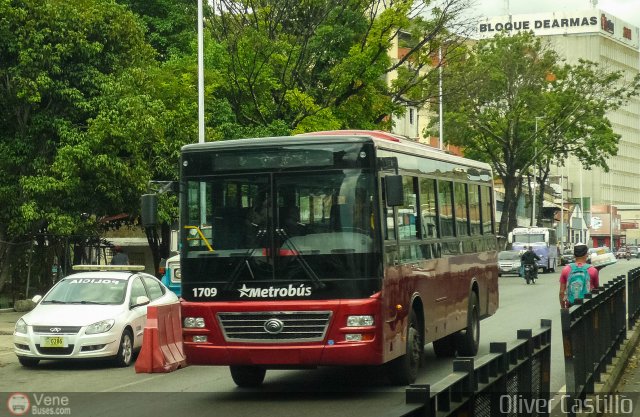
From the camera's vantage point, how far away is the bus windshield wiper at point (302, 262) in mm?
12992

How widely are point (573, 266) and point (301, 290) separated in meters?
4.26

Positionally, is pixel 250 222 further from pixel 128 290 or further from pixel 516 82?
pixel 516 82

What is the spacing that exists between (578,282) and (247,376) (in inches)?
168

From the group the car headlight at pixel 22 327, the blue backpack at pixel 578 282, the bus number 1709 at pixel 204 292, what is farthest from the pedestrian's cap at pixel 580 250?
the car headlight at pixel 22 327

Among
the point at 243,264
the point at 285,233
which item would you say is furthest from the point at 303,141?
the point at 243,264

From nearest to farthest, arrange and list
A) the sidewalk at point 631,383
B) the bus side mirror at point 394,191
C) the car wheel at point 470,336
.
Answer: the sidewalk at point 631,383 < the bus side mirror at point 394,191 < the car wheel at point 470,336

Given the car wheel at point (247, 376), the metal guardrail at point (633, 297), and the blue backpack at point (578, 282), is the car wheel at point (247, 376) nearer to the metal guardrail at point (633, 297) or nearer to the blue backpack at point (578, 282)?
the blue backpack at point (578, 282)

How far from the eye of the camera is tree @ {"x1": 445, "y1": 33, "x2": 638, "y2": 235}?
218 feet

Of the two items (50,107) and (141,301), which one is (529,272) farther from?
(141,301)

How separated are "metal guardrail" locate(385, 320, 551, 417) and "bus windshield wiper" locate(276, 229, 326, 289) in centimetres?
460

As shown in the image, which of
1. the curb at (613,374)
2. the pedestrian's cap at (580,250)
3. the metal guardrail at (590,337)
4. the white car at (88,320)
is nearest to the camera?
the metal guardrail at (590,337)

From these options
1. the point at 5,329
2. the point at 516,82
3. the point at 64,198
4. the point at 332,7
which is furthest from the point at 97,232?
the point at 516,82

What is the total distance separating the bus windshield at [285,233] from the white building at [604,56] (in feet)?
520

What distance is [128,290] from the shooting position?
19.6 meters
